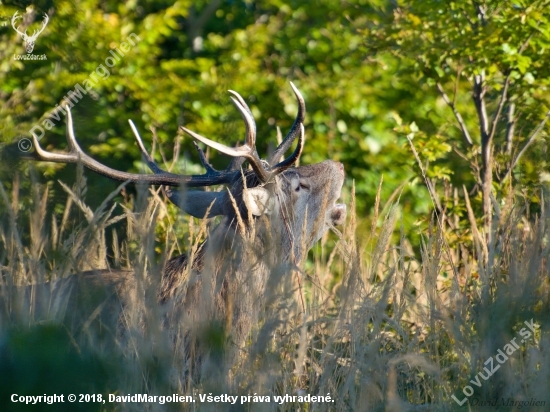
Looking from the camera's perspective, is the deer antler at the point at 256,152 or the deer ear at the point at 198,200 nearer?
the deer antler at the point at 256,152

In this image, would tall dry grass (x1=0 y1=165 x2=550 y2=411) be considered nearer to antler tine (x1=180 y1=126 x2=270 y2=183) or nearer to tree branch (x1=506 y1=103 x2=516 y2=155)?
antler tine (x1=180 y1=126 x2=270 y2=183)

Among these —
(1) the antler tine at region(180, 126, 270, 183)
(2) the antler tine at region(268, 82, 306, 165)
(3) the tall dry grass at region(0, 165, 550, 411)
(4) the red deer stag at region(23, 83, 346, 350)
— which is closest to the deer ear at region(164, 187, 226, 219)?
(4) the red deer stag at region(23, 83, 346, 350)

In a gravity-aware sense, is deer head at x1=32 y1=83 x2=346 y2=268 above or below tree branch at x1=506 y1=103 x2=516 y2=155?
below

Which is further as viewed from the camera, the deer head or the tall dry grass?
the deer head

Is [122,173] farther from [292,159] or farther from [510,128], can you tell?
[510,128]

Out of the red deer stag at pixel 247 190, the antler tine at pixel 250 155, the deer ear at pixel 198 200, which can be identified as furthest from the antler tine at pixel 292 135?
the deer ear at pixel 198 200

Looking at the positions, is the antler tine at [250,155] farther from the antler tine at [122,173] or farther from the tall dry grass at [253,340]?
the tall dry grass at [253,340]

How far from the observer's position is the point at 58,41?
7207mm

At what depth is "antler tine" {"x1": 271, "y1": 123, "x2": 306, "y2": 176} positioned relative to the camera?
5199 mm

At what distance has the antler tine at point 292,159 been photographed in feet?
17.1

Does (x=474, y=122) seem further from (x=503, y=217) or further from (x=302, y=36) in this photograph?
(x=503, y=217)

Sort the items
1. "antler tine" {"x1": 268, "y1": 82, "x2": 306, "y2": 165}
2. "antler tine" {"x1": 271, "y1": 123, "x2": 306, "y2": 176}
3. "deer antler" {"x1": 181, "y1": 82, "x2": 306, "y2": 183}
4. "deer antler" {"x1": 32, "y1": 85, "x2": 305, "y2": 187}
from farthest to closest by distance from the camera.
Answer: "antler tine" {"x1": 268, "y1": 82, "x2": 306, "y2": 165} → "antler tine" {"x1": 271, "y1": 123, "x2": 306, "y2": 176} → "deer antler" {"x1": 181, "y1": 82, "x2": 306, "y2": 183} → "deer antler" {"x1": 32, "y1": 85, "x2": 305, "y2": 187}

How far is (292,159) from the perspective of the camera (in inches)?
205

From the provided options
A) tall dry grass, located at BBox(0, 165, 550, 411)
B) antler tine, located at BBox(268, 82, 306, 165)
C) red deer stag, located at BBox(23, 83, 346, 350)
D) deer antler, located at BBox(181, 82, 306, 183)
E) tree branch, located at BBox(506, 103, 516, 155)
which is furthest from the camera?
tree branch, located at BBox(506, 103, 516, 155)
